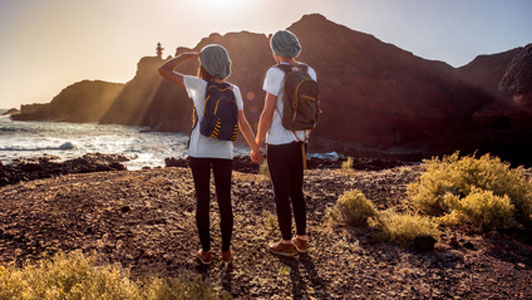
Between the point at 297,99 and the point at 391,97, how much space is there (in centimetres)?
3566

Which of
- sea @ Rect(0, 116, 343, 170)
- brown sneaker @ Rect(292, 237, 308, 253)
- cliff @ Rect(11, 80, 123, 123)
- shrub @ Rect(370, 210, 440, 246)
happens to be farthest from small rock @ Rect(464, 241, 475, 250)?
cliff @ Rect(11, 80, 123, 123)

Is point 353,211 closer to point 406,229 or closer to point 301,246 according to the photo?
point 406,229

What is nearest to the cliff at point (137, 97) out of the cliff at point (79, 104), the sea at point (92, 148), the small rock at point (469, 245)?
the cliff at point (79, 104)

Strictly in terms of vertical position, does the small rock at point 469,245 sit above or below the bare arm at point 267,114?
below

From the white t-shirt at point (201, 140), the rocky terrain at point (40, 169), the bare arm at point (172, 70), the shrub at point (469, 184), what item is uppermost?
the bare arm at point (172, 70)

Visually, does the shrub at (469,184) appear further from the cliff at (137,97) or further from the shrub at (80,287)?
the cliff at (137,97)

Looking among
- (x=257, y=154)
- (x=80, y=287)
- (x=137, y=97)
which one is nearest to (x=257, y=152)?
(x=257, y=154)

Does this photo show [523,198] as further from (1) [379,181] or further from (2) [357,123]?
(2) [357,123]

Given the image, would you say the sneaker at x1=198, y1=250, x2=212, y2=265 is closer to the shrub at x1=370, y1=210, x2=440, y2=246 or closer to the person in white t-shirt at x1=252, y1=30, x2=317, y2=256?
the person in white t-shirt at x1=252, y1=30, x2=317, y2=256

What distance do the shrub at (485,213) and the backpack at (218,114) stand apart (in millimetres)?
3162

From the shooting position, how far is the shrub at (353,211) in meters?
4.04

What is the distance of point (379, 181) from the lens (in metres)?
6.46

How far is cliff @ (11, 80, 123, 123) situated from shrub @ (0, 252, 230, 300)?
12420cm

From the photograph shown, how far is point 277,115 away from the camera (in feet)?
8.75
